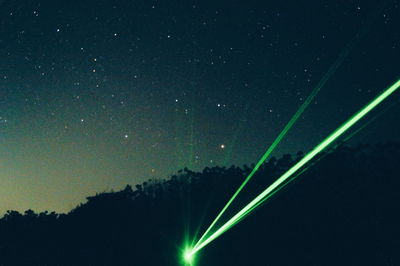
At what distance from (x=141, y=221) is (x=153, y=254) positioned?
3.54 feet

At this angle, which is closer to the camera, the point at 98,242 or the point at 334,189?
A: the point at 334,189

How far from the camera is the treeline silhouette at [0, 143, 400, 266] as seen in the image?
6.82 m

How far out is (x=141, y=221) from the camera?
9.59m

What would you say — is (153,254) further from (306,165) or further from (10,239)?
(10,239)

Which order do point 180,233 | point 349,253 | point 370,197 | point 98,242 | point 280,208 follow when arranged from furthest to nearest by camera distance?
point 98,242, point 180,233, point 280,208, point 370,197, point 349,253

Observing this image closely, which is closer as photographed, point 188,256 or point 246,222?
point 246,222

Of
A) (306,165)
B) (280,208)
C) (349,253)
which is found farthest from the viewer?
(306,165)

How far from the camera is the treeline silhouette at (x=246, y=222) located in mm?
6820

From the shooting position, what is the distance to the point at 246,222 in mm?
7875

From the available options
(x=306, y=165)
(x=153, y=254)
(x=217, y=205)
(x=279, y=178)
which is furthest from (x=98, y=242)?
(x=306, y=165)

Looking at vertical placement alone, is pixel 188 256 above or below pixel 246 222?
below

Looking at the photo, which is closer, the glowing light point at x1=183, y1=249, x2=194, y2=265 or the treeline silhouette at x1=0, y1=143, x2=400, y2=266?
the treeline silhouette at x1=0, y1=143, x2=400, y2=266

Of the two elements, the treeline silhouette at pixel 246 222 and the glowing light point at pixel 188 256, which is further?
the glowing light point at pixel 188 256

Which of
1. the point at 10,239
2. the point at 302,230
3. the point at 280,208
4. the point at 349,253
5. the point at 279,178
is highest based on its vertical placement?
the point at 10,239
